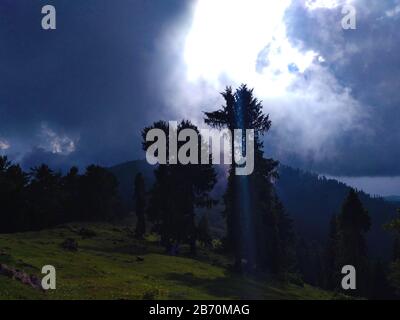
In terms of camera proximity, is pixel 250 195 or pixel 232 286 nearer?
pixel 232 286

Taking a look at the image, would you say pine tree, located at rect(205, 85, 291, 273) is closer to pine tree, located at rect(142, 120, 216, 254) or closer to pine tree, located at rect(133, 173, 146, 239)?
pine tree, located at rect(142, 120, 216, 254)

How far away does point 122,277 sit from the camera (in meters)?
35.6

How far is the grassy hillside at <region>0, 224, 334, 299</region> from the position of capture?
27547 millimetres

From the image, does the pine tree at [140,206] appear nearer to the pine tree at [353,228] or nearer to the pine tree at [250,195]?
the pine tree at [250,195]

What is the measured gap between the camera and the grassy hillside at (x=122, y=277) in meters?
27.5

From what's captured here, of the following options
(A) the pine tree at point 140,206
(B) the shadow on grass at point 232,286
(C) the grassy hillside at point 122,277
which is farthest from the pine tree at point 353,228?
(A) the pine tree at point 140,206

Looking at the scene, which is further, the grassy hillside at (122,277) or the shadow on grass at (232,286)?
the shadow on grass at (232,286)

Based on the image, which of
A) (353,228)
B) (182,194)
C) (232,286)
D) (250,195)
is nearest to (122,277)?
(232,286)

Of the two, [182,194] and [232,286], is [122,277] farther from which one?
[182,194]

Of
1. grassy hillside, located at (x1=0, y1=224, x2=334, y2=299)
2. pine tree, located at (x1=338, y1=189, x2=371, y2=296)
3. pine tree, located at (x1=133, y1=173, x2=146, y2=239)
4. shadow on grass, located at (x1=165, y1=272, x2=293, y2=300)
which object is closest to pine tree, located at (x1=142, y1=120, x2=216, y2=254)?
grassy hillside, located at (x1=0, y1=224, x2=334, y2=299)

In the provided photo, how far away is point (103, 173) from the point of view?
376 feet

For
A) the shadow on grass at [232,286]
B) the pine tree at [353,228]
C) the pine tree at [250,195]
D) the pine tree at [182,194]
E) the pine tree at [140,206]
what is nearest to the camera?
the shadow on grass at [232,286]
